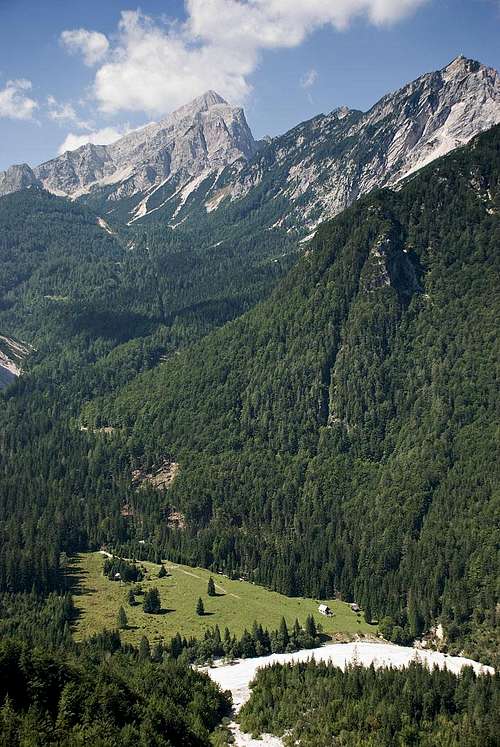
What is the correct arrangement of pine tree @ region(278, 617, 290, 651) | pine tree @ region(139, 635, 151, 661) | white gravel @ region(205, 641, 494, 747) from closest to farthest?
white gravel @ region(205, 641, 494, 747) < pine tree @ region(139, 635, 151, 661) < pine tree @ region(278, 617, 290, 651)

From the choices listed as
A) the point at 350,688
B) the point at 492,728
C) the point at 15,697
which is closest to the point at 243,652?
the point at 350,688

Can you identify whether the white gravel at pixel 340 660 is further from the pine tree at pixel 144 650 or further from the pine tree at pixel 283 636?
the pine tree at pixel 144 650

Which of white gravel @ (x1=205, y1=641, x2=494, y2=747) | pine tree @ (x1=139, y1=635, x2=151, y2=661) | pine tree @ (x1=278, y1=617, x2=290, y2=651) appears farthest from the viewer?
pine tree @ (x1=278, y1=617, x2=290, y2=651)

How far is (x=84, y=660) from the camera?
154 metres

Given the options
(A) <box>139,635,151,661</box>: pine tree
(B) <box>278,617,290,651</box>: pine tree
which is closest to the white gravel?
(B) <box>278,617,290,651</box>: pine tree

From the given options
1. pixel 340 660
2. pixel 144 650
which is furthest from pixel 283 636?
pixel 144 650

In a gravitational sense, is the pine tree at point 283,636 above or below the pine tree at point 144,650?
above

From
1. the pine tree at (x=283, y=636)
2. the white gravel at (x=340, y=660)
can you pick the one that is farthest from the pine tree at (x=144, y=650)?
the pine tree at (x=283, y=636)

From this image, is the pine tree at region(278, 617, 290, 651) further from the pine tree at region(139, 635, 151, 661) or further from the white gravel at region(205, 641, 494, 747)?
the pine tree at region(139, 635, 151, 661)

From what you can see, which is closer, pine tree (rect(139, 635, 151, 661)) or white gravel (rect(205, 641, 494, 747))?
white gravel (rect(205, 641, 494, 747))

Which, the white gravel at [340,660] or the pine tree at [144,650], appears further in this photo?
the pine tree at [144,650]

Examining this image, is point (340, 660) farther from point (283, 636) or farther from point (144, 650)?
point (144, 650)

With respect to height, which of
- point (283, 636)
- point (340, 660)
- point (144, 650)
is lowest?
point (340, 660)

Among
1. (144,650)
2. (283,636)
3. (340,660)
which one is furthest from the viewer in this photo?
(283,636)
